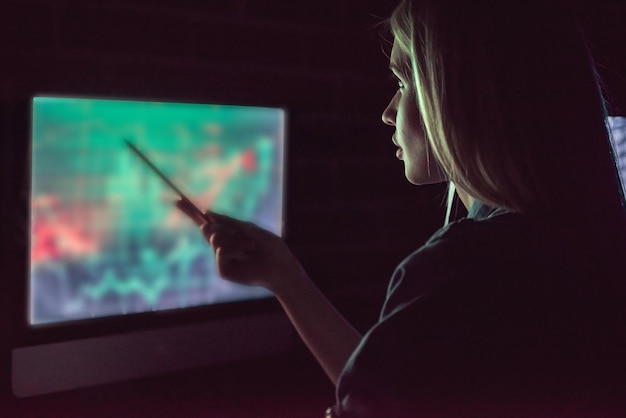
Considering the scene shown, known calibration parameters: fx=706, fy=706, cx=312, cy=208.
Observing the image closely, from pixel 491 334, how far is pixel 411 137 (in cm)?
26

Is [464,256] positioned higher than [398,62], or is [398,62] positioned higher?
[398,62]

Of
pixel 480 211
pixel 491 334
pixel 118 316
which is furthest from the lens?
pixel 118 316

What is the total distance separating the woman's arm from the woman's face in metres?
0.16

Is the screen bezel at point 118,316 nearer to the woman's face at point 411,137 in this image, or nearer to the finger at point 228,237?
the finger at point 228,237

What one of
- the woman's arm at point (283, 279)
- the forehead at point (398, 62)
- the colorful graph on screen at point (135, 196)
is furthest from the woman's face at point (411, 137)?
the colorful graph on screen at point (135, 196)

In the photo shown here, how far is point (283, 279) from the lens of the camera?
0.72m

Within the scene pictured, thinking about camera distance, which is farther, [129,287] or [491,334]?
[129,287]

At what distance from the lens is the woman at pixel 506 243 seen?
0.51 meters

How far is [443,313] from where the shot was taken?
51 centimetres

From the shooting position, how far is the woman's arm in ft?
2.24

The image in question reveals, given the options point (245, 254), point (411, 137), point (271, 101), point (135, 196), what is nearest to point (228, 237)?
point (245, 254)

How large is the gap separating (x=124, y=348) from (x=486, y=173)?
2.08 ft

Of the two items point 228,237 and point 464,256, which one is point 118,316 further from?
point 464,256

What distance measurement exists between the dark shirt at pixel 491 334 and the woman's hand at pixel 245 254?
0.66ft
